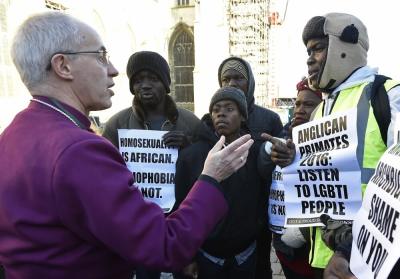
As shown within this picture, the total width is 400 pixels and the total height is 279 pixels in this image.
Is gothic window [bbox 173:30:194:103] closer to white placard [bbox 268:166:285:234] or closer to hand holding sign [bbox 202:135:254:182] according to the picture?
white placard [bbox 268:166:285:234]

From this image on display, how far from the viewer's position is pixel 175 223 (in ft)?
4.40

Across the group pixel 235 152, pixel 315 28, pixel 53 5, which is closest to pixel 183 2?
pixel 53 5

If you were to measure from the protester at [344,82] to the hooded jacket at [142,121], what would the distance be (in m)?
1.04

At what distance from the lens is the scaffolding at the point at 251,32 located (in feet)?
84.2

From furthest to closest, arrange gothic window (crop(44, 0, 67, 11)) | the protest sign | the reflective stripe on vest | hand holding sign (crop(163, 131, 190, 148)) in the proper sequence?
1. gothic window (crop(44, 0, 67, 11))
2. hand holding sign (crop(163, 131, 190, 148))
3. the reflective stripe on vest
4. the protest sign

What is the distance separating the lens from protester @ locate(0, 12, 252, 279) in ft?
3.92

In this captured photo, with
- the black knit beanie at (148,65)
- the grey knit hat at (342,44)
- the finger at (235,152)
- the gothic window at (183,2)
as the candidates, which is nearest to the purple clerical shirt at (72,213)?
the finger at (235,152)

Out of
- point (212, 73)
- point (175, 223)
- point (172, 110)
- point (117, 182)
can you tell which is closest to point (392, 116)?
point (175, 223)

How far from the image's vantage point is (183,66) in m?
31.4

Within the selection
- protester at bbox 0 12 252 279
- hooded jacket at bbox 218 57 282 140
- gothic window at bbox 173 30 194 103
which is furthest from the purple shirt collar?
gothic window at bbox 173 30 194 103

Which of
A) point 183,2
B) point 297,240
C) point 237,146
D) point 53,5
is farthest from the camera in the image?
point 183,2

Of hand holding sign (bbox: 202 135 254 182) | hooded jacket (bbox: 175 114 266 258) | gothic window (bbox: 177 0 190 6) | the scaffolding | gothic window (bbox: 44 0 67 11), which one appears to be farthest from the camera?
gothic window (bbox: 177 0 190 6)

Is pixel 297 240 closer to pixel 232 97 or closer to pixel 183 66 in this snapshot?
pixel 232 97

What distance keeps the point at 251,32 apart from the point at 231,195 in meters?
25.4
